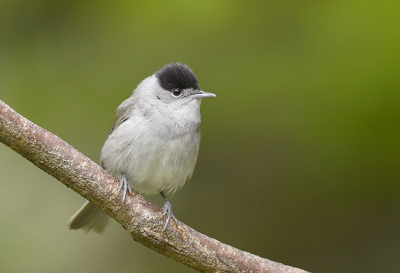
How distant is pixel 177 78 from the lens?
3451 mm

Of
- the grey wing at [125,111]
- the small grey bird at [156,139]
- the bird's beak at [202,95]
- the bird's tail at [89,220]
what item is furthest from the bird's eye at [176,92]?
the bird's tail at [89,220]

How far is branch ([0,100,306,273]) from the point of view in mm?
2404

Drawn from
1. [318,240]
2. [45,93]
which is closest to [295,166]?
[318,240]

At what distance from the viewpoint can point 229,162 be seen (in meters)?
4.82

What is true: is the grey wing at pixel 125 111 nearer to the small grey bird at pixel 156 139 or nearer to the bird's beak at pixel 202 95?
the small grey bird at pixel 156 139

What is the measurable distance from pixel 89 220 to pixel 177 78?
4.61ft

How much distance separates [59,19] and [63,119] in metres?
1.10

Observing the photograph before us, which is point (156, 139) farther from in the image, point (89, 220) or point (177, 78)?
point (89, 220)

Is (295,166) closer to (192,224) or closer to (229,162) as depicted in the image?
(229,162)

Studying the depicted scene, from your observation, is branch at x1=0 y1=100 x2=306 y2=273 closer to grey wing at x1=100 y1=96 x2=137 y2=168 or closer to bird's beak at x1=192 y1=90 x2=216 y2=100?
grey wing at x1=100 y1=96 x2=137 y2=168

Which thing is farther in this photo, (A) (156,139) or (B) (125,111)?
(B) (125,111)

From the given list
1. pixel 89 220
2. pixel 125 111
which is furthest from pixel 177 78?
pixel 89 220

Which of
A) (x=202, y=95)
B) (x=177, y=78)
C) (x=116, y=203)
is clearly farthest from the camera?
(x=177, y=78)

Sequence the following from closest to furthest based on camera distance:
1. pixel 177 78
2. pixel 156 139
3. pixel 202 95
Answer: pixel 156 139 → pixel 202 95 → pixel 177 78
